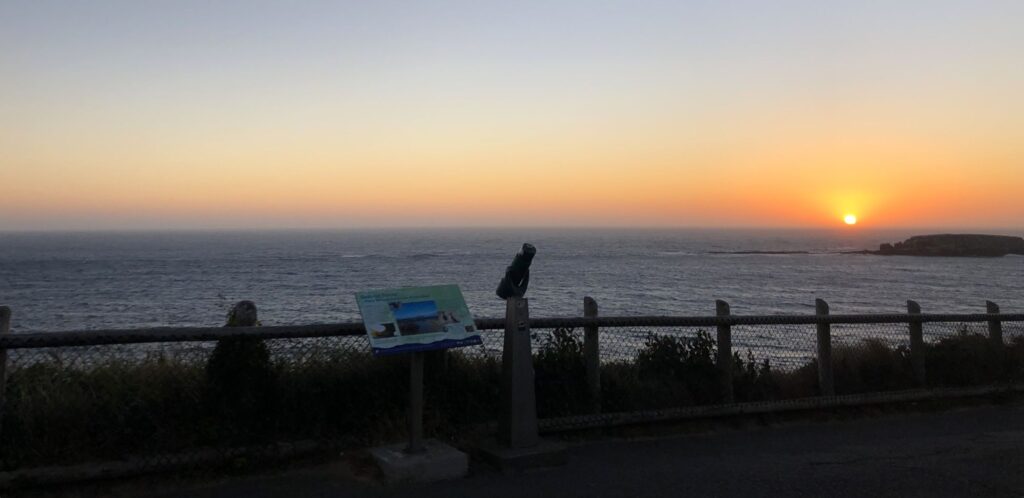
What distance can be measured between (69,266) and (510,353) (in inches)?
3579

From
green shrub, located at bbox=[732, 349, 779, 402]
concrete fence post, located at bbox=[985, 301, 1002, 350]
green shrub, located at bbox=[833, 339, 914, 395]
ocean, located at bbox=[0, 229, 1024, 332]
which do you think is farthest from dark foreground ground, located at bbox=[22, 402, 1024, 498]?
ocean, located at bbox=[0, 229, 1024, 332]

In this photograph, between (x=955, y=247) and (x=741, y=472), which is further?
(x=955, y=247)

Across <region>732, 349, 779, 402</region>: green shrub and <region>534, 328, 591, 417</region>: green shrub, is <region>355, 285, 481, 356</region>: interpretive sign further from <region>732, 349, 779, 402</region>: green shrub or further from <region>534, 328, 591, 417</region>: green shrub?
<region>732, 349, 779, 402</region>: green shrub

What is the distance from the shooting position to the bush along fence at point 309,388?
6082 millimetres

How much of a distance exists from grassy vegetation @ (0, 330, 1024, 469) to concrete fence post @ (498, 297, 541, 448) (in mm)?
750

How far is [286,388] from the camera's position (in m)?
6.89

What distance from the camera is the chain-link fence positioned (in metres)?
6.13

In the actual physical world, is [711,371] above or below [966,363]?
above

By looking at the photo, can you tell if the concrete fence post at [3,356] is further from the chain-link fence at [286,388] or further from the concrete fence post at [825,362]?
the concrete fence post at [825,362]

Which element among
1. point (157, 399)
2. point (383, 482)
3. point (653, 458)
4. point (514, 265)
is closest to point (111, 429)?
Result: point (157, 399)

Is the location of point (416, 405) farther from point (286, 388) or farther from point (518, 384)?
point (286, 388)

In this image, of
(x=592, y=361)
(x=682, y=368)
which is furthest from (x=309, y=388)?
(x=682, y=368)

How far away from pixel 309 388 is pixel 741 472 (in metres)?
3.69

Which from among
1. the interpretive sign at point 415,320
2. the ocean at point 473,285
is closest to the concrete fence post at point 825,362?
the interpretive sign at point 415,320
